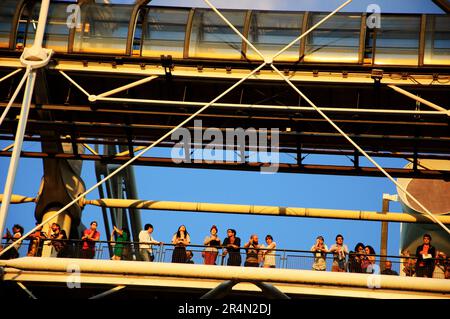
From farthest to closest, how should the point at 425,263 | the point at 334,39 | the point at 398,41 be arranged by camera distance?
the point at 334,39 < the point at 398,41 < the point at 425,263

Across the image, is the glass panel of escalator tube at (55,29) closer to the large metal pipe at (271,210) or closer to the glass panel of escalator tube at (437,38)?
the large metal pipe at (271,210)

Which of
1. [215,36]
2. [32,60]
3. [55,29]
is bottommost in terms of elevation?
[32,60]

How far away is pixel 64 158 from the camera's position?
24.9 metres

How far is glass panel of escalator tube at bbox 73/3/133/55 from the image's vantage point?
2400 centimetres

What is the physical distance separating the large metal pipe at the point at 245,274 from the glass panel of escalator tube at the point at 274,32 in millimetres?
5486

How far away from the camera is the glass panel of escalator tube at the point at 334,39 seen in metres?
23.5

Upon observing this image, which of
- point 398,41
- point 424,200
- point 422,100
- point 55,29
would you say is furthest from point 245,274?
point 424,200

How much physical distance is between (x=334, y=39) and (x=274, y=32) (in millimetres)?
1312

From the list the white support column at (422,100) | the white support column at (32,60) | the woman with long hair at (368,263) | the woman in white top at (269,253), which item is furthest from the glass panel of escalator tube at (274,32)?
the woman with long hair at (368,263)

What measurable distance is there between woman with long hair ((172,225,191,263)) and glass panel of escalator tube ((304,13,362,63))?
4.66 meters

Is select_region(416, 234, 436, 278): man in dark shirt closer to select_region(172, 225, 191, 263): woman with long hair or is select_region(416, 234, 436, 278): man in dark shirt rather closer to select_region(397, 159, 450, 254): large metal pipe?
select_region(172, 225, 191, 263): woman with long hair

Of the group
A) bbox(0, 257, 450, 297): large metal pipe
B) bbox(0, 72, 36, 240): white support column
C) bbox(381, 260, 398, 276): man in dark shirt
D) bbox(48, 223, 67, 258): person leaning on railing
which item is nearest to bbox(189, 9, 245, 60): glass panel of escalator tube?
bbox(0, 72, 36, 240): white support column

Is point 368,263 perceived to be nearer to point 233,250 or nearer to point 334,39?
point 233,250

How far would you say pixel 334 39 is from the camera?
23.7 metres
